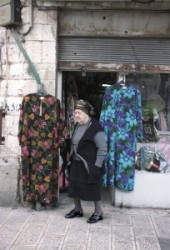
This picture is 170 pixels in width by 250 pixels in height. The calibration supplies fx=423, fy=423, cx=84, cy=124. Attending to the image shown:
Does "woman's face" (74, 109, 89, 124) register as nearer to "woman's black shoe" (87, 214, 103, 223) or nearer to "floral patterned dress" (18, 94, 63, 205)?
"floral patterned dress" (18, 94, 63, 205)

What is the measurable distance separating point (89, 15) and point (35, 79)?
1254 mm

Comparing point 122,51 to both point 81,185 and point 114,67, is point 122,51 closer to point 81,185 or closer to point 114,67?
point 114,67

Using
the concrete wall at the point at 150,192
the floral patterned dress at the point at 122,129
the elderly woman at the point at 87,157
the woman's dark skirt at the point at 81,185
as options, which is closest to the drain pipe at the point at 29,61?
the elderly woman at the point at 87,157

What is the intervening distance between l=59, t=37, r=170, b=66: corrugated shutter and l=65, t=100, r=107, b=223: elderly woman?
108cm

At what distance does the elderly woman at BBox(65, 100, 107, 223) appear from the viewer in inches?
219

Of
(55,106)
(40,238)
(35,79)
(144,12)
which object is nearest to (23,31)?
(35,79)

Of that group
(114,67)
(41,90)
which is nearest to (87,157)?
(41,90)

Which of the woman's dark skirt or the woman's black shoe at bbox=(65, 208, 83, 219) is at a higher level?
the woman's dark skirt

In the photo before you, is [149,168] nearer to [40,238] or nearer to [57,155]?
[57,155]

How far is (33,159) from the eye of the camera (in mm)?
6043

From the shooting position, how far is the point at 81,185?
5.66 m

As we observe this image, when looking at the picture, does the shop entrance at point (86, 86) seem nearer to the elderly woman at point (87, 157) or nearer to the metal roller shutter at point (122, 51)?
the metal roller shutter at point (122, 51)

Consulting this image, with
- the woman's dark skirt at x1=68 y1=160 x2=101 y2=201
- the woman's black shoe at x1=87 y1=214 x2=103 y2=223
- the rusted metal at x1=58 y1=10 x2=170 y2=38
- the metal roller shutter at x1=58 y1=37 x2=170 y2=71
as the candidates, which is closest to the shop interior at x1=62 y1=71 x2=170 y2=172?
the metal roller shutter at x1=58 y1=37 x2=170 y2=71

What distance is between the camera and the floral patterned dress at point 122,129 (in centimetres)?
623
